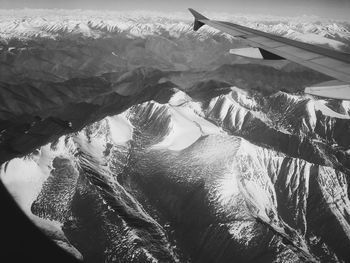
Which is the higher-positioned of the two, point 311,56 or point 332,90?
point 311,56

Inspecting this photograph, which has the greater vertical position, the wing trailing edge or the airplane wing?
the airplane wing

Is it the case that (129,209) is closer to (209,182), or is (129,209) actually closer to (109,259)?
(109,259)

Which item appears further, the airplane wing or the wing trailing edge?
the airplane wing

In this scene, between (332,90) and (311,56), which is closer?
(332,90)

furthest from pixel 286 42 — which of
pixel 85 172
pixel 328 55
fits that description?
pixel 85 172

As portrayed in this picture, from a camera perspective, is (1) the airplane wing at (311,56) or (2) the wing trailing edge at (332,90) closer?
(2) the wing trailing edge at (332,90)

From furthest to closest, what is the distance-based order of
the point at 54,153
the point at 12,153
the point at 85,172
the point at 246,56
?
the point at 12,153 < the point at 54,153 < the point at 85,172 < the point at 246,56

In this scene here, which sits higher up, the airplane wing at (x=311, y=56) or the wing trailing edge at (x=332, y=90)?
the airplane wing at (x=311, y=56)

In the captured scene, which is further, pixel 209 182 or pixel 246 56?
pixel 209 182
